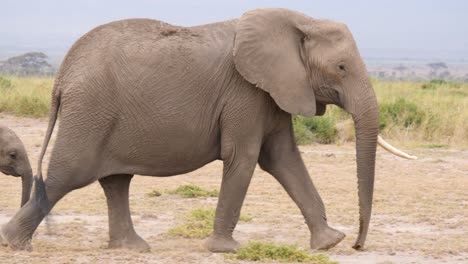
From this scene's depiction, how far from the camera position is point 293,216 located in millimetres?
10367

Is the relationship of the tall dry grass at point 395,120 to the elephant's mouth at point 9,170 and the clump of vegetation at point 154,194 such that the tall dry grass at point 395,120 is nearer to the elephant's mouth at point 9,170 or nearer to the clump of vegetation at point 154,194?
the clump of vegetation at point 154,194

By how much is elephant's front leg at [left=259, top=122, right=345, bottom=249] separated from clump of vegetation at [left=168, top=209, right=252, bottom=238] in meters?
0.87

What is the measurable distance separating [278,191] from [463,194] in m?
1.99

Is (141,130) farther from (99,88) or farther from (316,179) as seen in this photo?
Answer: (316,179)

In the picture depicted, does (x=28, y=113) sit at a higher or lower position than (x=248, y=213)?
lower

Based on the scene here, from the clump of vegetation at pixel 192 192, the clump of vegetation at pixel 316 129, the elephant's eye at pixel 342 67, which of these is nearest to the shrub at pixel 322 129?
the clump of vegetation at pixel 316 129

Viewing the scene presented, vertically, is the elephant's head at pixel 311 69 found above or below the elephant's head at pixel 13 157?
above

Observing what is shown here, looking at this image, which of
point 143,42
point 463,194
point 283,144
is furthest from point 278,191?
point 143,42

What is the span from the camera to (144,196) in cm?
1148

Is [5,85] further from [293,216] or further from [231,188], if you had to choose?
[231,188]

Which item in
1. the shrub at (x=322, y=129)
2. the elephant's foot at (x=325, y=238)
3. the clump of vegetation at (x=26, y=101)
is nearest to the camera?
the elephant's foot at (x=325, y=238)

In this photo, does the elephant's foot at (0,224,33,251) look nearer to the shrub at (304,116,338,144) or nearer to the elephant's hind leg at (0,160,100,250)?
the elephant's hind leg at (0,160,100,250)

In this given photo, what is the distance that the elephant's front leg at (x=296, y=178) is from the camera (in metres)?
8.70

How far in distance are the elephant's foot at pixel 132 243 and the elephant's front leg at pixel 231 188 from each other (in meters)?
0.50
